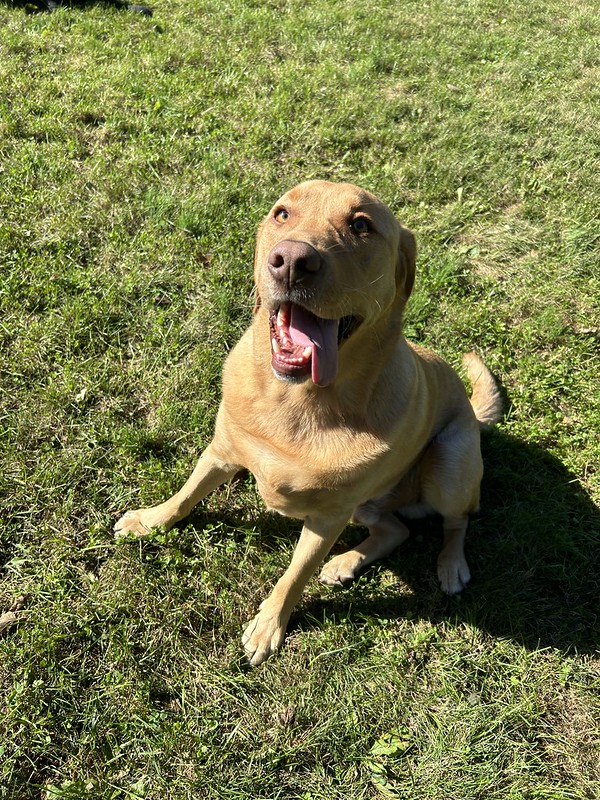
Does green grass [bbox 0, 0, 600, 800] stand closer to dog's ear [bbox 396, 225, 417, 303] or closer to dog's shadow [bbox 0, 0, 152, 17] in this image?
dog's shadow [bbox 0, 0, 152, 17]

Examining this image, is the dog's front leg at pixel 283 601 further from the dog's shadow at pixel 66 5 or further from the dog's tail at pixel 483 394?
the dog's shadow at pixel 66 5

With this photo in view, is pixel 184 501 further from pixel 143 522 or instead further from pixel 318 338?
pixel 318 338

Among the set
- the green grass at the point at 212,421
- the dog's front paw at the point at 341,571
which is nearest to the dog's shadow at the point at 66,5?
the green grass at the point at 212,421

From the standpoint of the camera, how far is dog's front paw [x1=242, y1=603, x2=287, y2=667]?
3.10m

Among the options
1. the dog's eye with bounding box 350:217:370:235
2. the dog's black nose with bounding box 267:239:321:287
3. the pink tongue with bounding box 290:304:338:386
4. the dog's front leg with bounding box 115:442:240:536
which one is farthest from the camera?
the dog's front leg with bounding box 115:442:240:536

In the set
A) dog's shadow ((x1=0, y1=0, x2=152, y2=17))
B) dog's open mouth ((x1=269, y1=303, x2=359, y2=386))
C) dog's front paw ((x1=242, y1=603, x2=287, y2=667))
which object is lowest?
dog's front paw ((x1=242, y1=603, x2=287, y2=667))

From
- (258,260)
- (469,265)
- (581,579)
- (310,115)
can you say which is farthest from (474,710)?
(310,115)

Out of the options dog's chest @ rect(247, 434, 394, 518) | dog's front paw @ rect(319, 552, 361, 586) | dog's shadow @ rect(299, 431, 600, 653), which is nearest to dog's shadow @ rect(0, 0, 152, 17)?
dog's shadow @ rect(299, 431, 600, 653)

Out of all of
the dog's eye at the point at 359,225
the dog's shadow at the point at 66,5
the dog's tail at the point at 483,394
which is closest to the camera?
the dog's eye at the point at 359,225

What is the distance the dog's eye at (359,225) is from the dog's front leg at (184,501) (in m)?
1.38

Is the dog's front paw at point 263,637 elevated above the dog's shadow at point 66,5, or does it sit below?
below

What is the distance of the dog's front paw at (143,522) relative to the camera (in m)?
3.34

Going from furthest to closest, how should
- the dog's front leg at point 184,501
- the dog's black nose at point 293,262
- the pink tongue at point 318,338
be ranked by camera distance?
the dog's front leg at point 184,501 < the pink tongue at point 318,338 < the dog's black nose at point 293,262

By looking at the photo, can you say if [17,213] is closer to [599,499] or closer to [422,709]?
[422,709]
